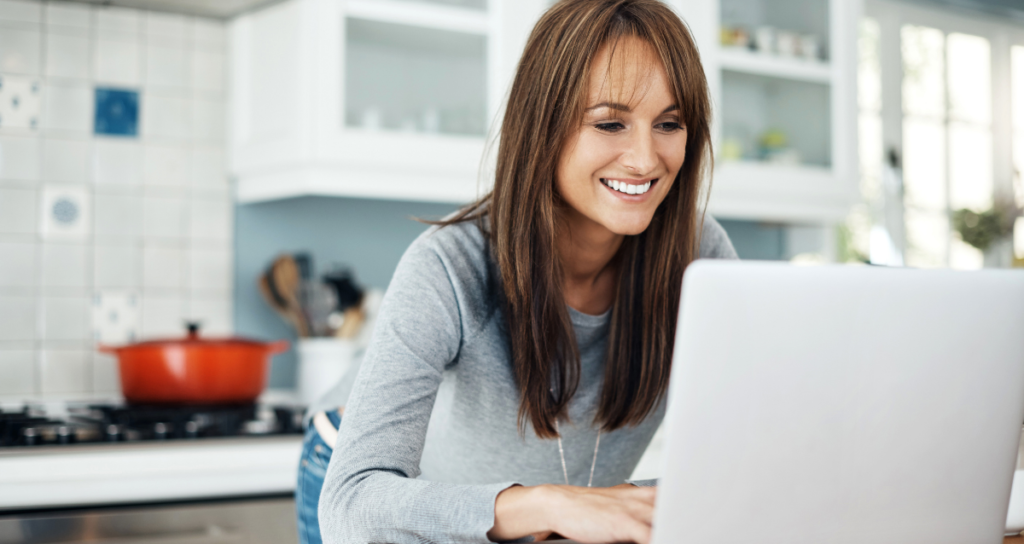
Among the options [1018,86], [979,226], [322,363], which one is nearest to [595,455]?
[322,363]

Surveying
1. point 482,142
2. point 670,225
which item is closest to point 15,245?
point 482,142

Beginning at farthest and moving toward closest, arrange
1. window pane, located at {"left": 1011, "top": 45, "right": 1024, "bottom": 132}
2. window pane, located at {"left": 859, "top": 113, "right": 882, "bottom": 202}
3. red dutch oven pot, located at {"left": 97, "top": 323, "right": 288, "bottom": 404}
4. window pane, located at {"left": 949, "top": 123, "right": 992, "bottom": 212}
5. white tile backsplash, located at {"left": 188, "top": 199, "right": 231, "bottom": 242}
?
1. window pane, located at {"left": 1011, "top": 45, "right": 1024, "bottom": 132}
2. window pane, located at {"left": 949, "top": 123, "right": 992, "bottom": 212}
3. window pane, located at {"left": 859, "top": 113, "right": 882, "bottom": 202}
4. white tile backsplash, located at {"left": 188, "top": 199, "right": 231, "bottom": 242}
5. red dutch oven pot, located at {"left": 97, "top": 323, "right": 288, "bottom": 404}

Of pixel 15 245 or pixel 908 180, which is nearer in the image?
pixel 15 245

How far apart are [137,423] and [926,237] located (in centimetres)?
262

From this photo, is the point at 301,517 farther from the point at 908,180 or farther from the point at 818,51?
the point at 908,180

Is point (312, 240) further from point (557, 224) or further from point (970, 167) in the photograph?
point (970, 167)

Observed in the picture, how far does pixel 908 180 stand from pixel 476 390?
2.47m

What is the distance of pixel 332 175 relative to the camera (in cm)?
193

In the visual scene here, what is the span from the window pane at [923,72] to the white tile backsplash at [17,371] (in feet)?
9.24

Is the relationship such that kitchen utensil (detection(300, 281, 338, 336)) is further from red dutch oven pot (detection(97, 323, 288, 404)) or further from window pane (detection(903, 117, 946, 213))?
window pane (detection(903, 117, 946, 213))

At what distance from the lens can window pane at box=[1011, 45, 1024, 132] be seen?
3.18 metres

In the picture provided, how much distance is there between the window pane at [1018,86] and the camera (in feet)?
10.4

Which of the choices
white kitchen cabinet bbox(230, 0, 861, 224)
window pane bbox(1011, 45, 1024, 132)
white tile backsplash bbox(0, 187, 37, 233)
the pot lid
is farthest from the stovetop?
window pane bbox(1011, 45, 1024, 132)

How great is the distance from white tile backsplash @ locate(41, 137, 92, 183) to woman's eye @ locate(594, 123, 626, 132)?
158 cm
